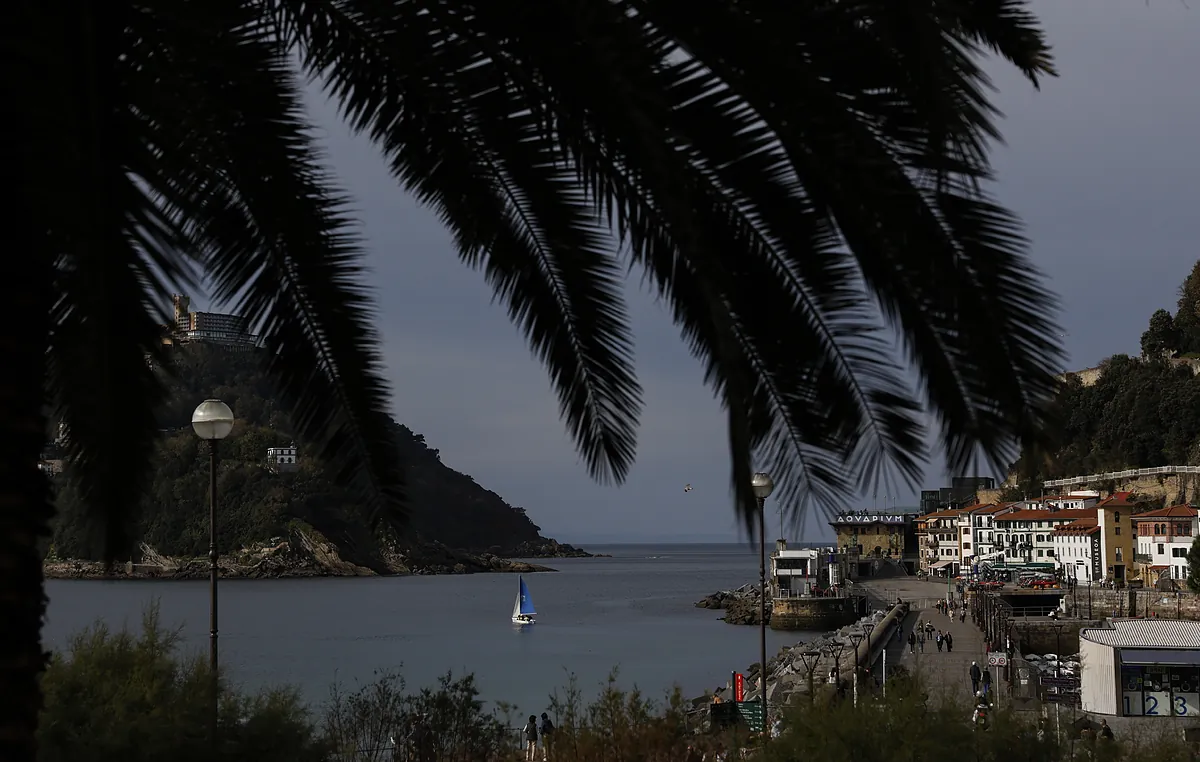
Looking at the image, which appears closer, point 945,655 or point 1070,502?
point 945,655

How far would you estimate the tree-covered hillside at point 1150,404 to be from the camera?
98.8 metres

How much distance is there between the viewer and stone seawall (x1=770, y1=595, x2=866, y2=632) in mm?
76062

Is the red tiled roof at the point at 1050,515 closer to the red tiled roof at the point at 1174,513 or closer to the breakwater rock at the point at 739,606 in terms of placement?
the red tiled roof at the point at 1174,513

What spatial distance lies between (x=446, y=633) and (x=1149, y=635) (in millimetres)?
54038

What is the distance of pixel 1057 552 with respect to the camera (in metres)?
95.5

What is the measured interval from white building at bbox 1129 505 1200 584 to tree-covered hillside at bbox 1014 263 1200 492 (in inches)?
474

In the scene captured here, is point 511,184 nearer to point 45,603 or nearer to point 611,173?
point 611,173

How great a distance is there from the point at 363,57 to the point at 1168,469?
3960 inches

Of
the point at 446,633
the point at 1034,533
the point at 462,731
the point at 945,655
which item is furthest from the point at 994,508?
the point at 462,731

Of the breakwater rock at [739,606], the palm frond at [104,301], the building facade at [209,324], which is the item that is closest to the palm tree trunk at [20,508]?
the palm frond at [104,301]

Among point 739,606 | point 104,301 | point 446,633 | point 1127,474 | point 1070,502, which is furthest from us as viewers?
point 1070,502

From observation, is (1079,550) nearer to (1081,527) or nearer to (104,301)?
(1081,527)

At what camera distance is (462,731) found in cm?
1304

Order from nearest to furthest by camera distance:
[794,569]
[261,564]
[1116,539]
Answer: [1116,539], [794,569], [261,564]
